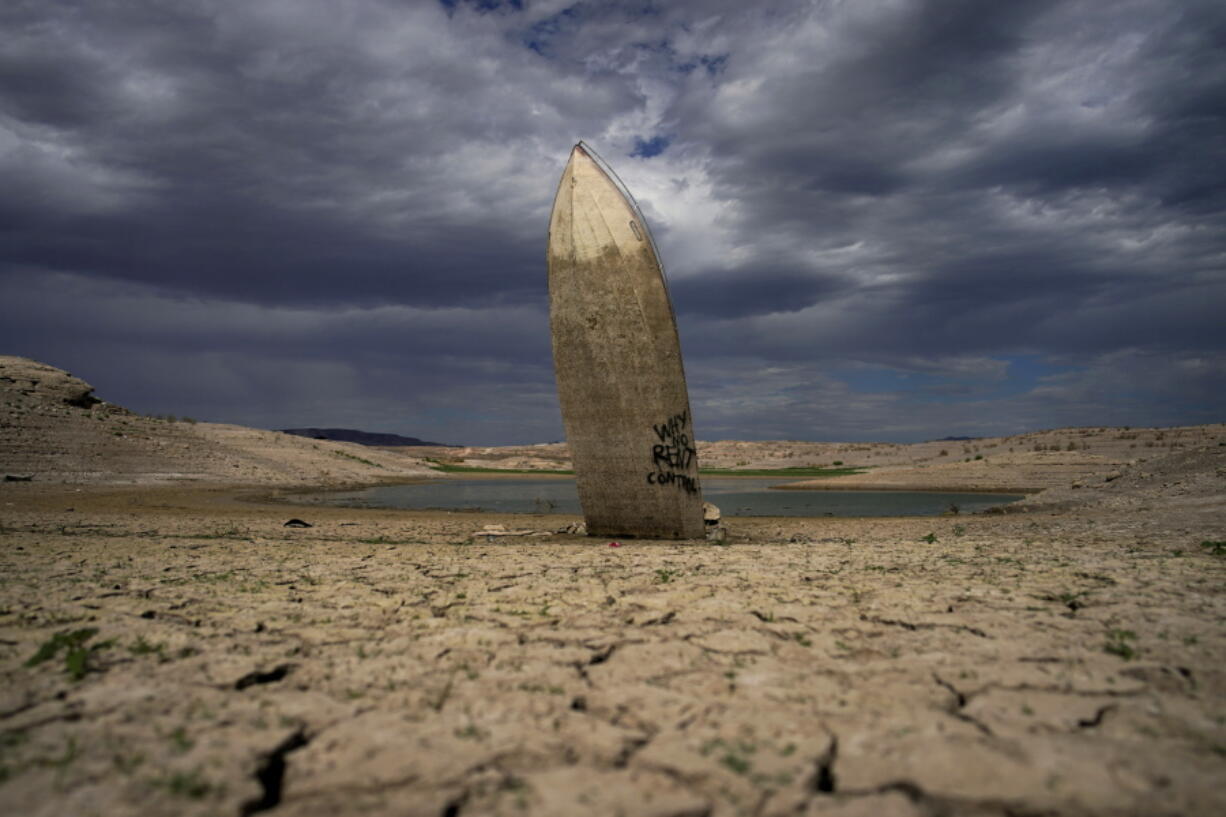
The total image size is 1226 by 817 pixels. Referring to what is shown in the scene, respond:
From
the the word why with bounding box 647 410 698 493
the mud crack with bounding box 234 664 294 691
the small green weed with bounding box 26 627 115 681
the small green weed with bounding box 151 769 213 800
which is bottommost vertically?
the small green weed with bounding box 151 769 213 800

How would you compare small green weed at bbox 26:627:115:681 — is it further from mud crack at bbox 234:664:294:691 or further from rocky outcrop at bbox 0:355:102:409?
rocky outcrop at bbox 0:355:102:409

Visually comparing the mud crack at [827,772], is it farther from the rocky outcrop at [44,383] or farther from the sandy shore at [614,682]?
the rocky outcrop at [44,383]

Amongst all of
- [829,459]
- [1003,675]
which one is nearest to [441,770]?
[1003,675]

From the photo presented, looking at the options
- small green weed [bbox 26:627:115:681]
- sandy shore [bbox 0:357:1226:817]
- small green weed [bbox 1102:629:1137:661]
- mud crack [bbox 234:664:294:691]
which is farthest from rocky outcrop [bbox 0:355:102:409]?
small green weed [bbox 1102:629:1137:661]

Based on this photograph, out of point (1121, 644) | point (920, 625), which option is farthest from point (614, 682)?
point (1121, 644)

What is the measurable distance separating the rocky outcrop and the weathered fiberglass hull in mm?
29028

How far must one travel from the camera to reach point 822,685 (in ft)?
11.8

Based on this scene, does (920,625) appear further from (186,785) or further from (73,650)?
(73,650)

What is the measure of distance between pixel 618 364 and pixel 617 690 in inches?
315

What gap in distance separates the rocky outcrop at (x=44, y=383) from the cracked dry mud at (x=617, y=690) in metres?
29.9

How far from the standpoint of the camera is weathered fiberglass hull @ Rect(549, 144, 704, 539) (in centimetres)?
1115

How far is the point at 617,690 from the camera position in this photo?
3598mm

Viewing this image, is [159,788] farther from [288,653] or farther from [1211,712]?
[1211,712]

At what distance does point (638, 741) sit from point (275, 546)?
7.76 meters
